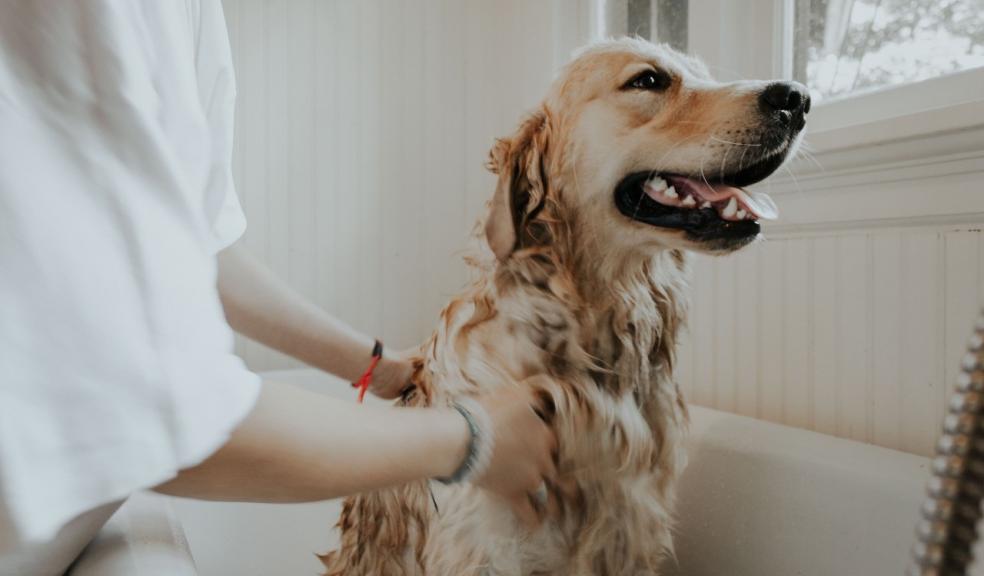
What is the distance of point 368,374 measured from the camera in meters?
1.01

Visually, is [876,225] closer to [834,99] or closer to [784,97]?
[834,99]

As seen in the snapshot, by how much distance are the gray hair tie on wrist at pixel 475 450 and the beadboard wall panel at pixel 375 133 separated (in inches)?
55.3

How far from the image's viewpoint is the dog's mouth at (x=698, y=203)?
76 cm

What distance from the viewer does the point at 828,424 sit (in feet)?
3.83

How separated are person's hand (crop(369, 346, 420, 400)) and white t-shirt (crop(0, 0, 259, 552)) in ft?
2.19

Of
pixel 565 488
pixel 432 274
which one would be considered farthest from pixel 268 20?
pixel 565 488

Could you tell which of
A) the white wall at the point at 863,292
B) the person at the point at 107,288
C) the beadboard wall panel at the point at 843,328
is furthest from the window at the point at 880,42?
the person at the point at 107,288

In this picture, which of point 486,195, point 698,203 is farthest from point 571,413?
point 486,195

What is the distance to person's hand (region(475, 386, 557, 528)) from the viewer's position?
0.65 m

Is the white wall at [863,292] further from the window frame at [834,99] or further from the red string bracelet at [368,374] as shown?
the red string bracelet at [368,374]

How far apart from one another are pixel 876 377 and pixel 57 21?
3.92 feet

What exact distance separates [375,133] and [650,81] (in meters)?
1.52

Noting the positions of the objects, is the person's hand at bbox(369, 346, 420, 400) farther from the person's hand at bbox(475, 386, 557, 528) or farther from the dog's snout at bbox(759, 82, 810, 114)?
the dog's snout at bbox(759, 82, 810, 114)

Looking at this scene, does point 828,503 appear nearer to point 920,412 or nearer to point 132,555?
point 920,412
